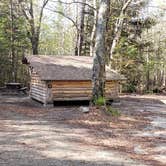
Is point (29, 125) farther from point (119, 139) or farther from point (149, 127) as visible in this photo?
point (149, 127)

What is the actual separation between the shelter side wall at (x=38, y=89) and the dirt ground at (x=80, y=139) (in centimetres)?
353

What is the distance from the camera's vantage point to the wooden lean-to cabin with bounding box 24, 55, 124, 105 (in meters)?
20.2

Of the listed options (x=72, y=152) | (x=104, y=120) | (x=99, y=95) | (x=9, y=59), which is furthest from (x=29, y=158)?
(x=9, y=59)

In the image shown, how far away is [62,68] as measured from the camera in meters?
21.2

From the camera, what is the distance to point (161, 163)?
870 centimetres

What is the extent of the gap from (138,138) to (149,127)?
2314 millimetres

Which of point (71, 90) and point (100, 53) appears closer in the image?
point (100, 53)

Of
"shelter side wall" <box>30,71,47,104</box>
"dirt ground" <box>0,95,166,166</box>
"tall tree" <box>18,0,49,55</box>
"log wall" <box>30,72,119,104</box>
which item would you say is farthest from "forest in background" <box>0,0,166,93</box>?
"dirt ground" <box>0,95,166,166</box>

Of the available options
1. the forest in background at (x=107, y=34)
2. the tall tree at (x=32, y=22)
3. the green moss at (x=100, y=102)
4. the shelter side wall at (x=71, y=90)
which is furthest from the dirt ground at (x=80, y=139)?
the tall tree at (x=32, y=22)

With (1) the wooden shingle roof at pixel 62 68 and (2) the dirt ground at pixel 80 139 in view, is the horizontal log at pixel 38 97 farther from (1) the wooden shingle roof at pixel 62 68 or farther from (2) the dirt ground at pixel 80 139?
(2) the dirt ground at pixel 80 139

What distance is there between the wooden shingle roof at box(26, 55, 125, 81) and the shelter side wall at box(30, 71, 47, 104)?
762 millimetres

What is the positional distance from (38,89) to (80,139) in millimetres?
11586

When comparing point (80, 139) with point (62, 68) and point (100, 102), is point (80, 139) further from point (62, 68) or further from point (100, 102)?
point (62, 68)

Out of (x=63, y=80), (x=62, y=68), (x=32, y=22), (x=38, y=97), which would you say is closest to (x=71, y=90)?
(x=63, y=80)
